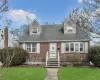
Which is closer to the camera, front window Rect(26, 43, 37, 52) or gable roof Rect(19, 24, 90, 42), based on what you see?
gable roof Rect(19, 24, 90, 42)

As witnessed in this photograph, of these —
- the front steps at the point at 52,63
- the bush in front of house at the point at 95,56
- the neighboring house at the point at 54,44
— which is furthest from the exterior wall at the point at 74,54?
the bush in front of house at the point at 95,56

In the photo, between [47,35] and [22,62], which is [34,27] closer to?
[47,35]

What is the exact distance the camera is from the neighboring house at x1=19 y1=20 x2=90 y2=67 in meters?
30.3

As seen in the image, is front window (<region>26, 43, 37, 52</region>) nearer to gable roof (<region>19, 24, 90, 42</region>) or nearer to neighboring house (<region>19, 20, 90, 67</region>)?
neighboring house (<region>19, 20, 90, 67</region>)

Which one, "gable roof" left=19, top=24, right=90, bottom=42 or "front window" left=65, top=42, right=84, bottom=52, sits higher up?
"gable roof" left=19, top=24, right=90, bottom=42

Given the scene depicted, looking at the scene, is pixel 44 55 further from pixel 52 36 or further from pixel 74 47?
pixel 74 47

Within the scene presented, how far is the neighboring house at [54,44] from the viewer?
3028 centimetres

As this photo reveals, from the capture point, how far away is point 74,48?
3066 cm

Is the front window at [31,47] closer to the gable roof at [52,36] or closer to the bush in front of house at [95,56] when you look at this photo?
the gable roof at [52,36]

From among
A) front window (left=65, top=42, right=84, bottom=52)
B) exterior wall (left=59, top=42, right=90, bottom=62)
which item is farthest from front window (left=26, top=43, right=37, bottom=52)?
front window (left=65, top=42, right=84, bottom=52)

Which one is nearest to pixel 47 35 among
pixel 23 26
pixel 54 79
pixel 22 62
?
pixel 22 62

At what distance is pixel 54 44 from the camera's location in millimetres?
31547

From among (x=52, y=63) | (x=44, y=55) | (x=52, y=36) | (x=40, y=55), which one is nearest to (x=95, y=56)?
(x=52, y=63)

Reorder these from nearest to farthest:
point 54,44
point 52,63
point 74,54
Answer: point 52,63 < point 74,54 < point 54,44
